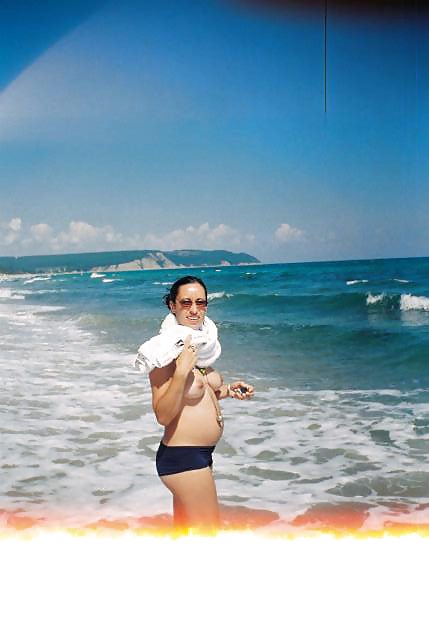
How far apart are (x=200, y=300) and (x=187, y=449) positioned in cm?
27

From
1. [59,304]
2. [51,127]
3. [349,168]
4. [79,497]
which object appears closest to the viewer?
[79,497]

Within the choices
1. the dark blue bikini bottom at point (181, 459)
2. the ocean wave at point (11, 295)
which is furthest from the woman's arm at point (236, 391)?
the ocean wave at point (11, 295)

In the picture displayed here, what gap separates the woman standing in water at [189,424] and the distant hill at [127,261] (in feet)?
59.6

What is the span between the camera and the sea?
2.06 metres

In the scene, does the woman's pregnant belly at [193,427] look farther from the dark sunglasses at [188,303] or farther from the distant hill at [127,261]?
the distant hill at [127,261]

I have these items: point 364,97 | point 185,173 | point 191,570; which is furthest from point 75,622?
point 185,173

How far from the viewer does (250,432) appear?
2930mm

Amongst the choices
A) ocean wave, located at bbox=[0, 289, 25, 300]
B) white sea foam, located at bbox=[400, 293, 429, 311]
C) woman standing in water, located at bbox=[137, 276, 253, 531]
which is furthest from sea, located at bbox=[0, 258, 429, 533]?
ocean wave, located at bbox=[0, 289, 25, 300]

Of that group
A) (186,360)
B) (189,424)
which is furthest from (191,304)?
(189,424)

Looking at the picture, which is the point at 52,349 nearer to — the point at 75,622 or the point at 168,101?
the point at 75,622

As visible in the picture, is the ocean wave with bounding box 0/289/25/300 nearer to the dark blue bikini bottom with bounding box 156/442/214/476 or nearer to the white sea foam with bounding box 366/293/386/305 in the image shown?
the white sea foam with bounding box 366/293/386/305

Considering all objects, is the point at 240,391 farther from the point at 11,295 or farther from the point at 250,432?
the point at 11,295

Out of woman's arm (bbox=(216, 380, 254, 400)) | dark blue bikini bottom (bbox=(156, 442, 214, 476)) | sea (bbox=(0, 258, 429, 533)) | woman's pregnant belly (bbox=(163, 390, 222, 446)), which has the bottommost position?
sea (bbox=(0, 258, 429, 533))

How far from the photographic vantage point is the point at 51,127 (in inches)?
783
